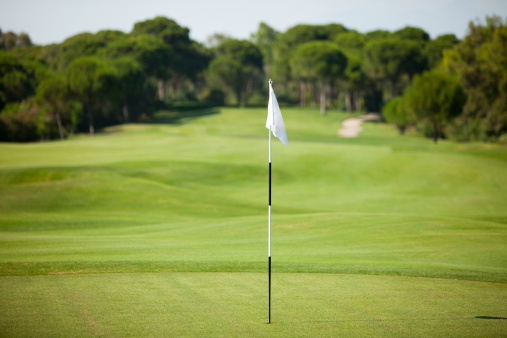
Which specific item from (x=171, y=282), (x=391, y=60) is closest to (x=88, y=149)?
(x=171, y=282)

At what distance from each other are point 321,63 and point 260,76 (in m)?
59.4

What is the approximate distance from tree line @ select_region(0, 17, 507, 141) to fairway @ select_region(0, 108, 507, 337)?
100 feet

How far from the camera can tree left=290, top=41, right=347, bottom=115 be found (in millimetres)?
A: 97375

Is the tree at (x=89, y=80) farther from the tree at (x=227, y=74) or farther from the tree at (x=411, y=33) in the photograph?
the tree at (x=411, y=33)

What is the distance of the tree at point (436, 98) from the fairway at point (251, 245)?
2180 cm

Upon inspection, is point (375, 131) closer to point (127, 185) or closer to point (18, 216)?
point (127, 185)

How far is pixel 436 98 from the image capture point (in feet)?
200

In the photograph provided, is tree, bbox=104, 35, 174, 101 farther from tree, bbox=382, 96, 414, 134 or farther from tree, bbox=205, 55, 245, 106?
tree, bbox=382, 96, 414, 134

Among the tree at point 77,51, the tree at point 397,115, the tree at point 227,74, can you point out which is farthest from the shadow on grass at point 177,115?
the tree at point 397,115

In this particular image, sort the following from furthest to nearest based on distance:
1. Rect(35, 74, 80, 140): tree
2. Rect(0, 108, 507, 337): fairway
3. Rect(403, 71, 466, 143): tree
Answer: Rect(35, 74, 80, 140): tree
Rect(403, 71, 466, 143): tree
Rect(0, 108, 507, 337): fairway

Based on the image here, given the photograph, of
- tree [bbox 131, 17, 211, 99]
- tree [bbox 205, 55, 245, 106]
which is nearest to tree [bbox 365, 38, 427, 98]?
tree [bbox 205, 55, 245, 106]

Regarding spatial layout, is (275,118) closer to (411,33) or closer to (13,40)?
(411,33)

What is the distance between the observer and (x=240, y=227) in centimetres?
1842

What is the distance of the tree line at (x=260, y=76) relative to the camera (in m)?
68.7
